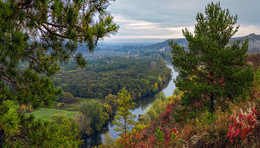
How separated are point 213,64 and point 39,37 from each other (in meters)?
9.75

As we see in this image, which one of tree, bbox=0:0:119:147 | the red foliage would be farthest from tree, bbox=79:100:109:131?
the red foliage

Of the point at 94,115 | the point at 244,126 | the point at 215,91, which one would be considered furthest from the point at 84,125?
the point at 244,126

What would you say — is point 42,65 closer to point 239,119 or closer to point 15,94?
point 15,94

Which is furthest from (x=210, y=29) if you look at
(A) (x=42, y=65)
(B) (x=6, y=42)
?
(B) (x=6, y=42)

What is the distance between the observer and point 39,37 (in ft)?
17.6

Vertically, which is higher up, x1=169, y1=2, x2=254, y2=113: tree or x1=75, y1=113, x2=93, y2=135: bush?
x1=169, y1=2, x2=254, y2=113: tree

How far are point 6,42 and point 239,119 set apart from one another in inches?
241

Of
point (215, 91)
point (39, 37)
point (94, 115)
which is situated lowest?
point (94, 115)

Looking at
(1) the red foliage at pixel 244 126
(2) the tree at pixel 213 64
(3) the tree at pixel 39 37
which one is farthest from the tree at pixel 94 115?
(1) the red foliage at pixel 244 126

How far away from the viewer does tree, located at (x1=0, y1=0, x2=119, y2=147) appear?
11.4ft

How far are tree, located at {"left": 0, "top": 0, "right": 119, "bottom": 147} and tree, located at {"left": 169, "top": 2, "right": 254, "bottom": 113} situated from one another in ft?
25.7

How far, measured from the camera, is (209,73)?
1112 cm

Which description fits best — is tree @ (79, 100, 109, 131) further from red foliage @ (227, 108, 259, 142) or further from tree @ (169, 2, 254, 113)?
red foliage @ (227, 108, 259, 142)

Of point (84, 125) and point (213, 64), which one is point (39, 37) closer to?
point (213, 64)
